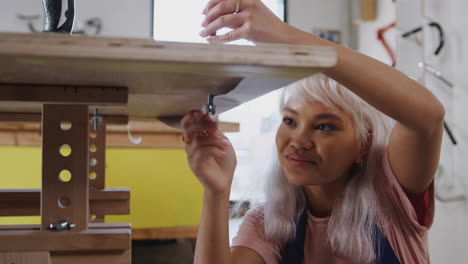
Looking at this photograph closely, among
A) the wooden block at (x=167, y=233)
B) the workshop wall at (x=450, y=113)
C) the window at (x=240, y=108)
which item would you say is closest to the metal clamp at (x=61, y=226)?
the wooden block at (x=167, y=233)

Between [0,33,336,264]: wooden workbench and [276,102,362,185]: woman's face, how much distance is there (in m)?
0.21

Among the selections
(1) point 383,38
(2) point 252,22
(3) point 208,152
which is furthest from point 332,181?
(1) point 383,38

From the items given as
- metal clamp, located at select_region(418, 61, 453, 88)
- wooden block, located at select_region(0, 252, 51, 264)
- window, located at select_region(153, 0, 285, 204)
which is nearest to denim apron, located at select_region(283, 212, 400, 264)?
wooden block, located at select_region(0, 252, 51, 264)

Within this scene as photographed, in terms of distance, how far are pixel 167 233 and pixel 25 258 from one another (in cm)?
175

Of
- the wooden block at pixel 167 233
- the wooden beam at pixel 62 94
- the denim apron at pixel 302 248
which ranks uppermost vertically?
the wooden beam at pixel 62 94

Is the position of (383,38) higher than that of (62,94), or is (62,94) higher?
(383,38)

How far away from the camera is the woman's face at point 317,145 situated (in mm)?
950

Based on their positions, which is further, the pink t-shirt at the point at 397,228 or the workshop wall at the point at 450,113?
the workshop wall at the point at 450,113

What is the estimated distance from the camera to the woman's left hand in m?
0.59

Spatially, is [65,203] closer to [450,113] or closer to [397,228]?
[397,228]

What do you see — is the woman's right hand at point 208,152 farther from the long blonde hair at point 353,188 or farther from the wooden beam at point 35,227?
the long blonde hair at point 353,188

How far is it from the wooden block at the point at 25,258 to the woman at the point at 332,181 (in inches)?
10.3

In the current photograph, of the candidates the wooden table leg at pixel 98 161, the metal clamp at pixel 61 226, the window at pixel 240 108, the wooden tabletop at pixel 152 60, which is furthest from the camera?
the window at pixel 240 108

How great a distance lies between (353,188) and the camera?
1016 millimetres
